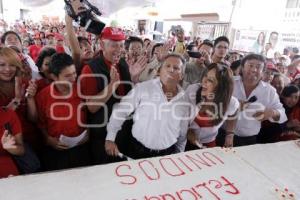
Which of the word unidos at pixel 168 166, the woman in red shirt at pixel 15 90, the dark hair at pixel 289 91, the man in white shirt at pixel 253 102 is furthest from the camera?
the dark hair at pixel 289 91

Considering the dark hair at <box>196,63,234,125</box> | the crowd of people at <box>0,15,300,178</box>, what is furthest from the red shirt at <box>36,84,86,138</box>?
the dark hair at <box>196,63,234,125</box>

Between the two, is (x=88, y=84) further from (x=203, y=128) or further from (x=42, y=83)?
(x=203, y=128)

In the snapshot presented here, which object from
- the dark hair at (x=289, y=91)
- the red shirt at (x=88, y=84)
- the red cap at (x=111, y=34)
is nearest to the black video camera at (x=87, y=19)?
the red cap at (x=111, y=34)

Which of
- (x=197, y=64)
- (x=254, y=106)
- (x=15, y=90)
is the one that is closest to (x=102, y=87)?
(x=15, y=90)

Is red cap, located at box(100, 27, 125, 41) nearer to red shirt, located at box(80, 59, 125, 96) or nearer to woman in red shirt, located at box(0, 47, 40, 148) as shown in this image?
red shirt, located at box(80, 59, 125, 96)

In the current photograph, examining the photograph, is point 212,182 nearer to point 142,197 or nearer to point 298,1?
point 142,197

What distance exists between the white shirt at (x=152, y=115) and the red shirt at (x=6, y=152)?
0.58 metres

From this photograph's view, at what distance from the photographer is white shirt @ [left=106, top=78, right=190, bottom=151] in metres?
1.82

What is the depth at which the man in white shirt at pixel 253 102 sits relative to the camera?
2260mm

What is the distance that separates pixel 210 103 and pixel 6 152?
1.35m

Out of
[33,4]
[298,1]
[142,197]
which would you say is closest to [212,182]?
[142,197]

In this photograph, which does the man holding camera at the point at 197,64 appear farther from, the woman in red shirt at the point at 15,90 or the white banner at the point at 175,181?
the woman in red shirt at the point at 15,90

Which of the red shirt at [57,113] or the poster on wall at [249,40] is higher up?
the poster on wall at [249,40]

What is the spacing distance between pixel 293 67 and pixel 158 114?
12.2ft
